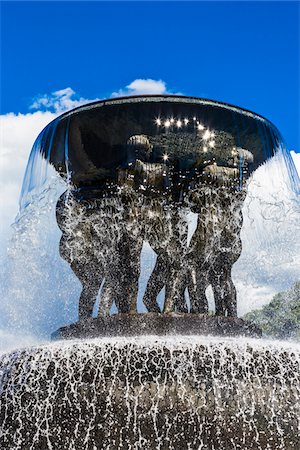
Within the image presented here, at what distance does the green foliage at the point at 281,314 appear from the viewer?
3422 cm

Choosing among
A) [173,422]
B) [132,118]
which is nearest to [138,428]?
[173,422]

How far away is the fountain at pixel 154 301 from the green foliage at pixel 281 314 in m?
23.8

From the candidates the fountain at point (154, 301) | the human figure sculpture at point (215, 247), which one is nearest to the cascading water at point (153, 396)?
the fountain at point (154, 301)

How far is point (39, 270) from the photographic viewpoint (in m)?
11.7

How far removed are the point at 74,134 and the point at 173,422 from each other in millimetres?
4761

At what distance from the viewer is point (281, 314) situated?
39719 millimetres

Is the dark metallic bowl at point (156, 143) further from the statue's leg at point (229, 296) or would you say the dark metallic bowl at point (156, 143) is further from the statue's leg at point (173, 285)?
the statue's leg at point (229, 296)

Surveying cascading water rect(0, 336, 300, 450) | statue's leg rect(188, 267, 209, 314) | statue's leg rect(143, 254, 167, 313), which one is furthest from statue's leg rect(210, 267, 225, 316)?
cascading water rect(0, 336, 300, 450)

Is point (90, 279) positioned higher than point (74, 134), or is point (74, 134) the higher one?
point (74, 134)

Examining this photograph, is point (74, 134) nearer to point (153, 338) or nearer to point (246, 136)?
point (246, 136)

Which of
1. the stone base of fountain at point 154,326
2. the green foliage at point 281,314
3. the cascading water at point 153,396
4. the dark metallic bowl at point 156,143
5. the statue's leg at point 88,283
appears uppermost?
the green foliage at point 281,314

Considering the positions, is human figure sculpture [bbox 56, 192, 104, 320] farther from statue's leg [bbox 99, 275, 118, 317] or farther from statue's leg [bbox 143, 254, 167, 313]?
statue's leg [bbox 143, 254, 167, 313]

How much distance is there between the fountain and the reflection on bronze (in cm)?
2

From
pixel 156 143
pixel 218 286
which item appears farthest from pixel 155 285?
pixel 156 143
